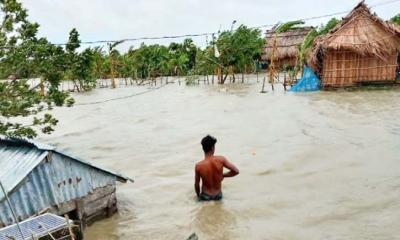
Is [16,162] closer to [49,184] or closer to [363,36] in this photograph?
[49,184]

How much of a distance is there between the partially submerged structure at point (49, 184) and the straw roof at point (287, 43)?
2707cm

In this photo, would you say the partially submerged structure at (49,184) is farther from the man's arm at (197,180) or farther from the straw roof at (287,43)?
the straw roof at (287,43)

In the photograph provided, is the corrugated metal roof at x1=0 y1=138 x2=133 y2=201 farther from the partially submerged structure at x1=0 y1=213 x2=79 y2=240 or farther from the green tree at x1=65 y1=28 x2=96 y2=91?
the green tree at x1=65 y1=28 x2=96 y2=91

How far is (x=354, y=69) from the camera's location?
1978 centimetres

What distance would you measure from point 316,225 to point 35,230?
3881 mm

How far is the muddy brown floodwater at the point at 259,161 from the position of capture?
252 inches

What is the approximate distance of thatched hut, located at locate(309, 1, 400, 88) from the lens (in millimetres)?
18781

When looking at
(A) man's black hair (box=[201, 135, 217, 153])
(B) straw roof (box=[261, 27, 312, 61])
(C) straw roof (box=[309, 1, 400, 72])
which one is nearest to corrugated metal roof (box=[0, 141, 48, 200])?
(A) man's black hair (box=[201, 135, 217, 153])

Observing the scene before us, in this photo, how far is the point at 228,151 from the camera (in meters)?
10.8

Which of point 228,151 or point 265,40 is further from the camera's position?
point 265,40

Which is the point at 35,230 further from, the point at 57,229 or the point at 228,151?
the point at 228,151

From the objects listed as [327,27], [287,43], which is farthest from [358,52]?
[287,43]

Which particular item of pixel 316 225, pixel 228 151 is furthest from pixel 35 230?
pixel 228 151

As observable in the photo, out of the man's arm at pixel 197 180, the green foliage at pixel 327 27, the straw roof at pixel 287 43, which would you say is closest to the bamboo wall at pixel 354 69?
the green foliage at pixel 327 27
